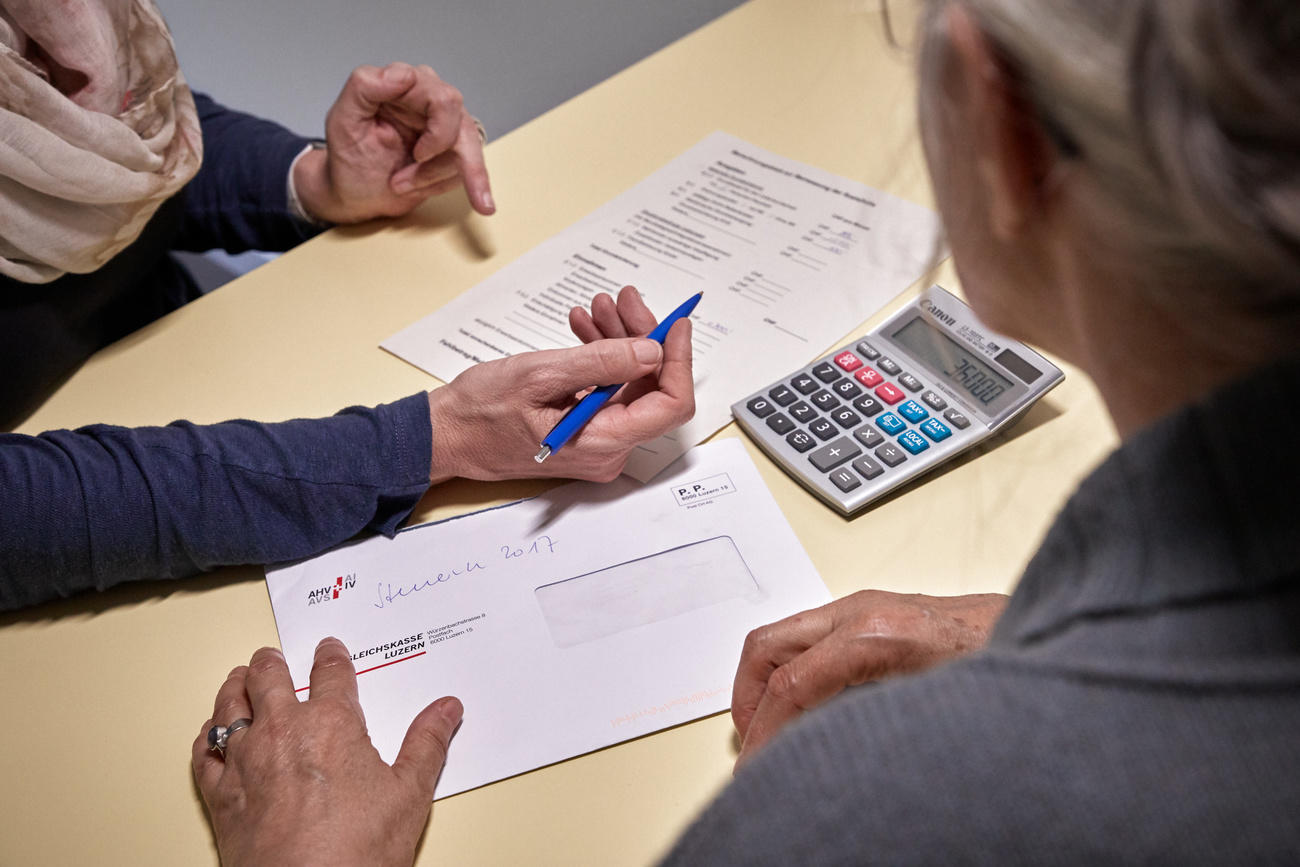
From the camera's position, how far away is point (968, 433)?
64 cm

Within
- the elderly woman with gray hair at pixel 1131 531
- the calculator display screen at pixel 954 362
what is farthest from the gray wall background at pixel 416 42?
the elderly woman with gray hair at pixel 1131 531

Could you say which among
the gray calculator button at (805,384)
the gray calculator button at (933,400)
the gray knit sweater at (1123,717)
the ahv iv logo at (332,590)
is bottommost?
Answer: the ahv iv logo at (332,590)

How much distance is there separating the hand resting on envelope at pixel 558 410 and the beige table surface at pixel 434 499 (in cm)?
3

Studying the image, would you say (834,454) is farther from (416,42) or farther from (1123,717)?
(416,42)

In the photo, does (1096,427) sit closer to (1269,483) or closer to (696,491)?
(696,491)

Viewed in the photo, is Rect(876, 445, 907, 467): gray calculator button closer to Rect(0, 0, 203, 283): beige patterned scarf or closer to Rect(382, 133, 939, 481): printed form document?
Rect(382, 133, 939, 481): printed form document

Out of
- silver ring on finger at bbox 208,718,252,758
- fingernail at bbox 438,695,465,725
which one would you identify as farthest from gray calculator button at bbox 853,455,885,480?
silver ring on finger at bbox 208,718,252,758

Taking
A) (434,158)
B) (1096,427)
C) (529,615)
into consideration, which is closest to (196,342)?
(434,158)

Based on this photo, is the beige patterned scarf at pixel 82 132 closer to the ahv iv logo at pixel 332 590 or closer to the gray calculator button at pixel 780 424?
the ahv iv logo at pixel 332 590

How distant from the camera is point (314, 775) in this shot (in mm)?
510

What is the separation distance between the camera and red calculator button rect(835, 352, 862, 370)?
27.4 inches

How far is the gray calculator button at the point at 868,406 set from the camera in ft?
2.19

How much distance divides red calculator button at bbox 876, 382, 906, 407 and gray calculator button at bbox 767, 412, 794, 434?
0.21ft

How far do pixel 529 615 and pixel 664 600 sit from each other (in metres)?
0.08
